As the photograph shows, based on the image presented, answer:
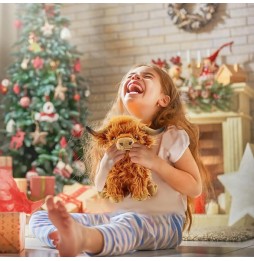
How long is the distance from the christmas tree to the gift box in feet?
4.51

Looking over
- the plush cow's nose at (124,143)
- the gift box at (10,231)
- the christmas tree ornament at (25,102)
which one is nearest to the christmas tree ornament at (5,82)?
the christmas tree ornament at (25,102)

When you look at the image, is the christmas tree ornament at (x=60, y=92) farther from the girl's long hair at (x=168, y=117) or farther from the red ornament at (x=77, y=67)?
the girl's long hair at (x=168, y=117)

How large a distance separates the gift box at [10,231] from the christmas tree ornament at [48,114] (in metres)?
1.44

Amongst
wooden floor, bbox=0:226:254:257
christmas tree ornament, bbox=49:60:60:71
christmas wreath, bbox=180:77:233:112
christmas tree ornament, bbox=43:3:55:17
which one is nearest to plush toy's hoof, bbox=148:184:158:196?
wooden floor, bbox=0:226:254:257

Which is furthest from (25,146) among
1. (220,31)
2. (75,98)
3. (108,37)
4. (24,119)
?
(220,31)

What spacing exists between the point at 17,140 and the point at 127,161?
1.58 metres

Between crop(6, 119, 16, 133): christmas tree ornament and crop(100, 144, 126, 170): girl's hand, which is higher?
crop(100, 144, 126, 170): girl's hand

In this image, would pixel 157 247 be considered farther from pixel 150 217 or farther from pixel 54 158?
pixel 54 158

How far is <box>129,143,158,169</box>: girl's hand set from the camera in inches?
34.4

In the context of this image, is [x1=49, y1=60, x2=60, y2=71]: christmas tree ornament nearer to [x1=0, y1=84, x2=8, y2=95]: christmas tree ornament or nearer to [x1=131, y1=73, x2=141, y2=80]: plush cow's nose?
[x1=0, y1=84, x2=8, y2=95]: christmas tree ornament

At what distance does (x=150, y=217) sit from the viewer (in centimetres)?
91

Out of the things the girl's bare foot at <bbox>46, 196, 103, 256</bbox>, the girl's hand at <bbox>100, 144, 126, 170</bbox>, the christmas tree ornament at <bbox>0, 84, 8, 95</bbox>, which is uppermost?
the girl's hand at <bbox>100, 144, 126, 170</bbox>

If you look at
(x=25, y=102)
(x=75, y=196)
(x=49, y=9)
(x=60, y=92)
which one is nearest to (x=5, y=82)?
(x=25, y=102)

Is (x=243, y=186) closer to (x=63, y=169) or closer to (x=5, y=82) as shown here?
(x=63, y=169)
